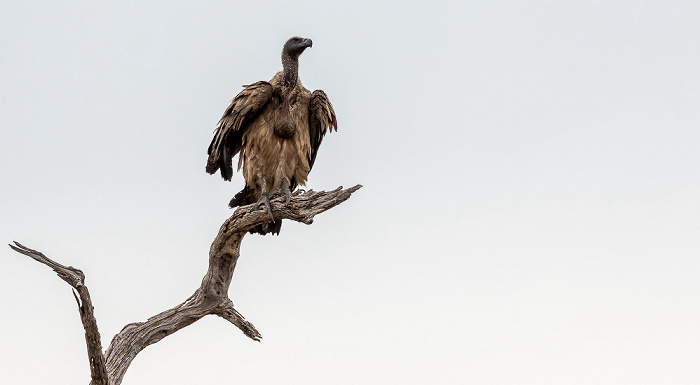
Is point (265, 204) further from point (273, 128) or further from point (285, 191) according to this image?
point (273, 128)

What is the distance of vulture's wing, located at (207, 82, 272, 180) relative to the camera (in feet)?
24.8

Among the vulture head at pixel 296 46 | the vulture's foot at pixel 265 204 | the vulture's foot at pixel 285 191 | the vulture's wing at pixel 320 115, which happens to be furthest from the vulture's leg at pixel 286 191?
the vulture head at pixel 296 46

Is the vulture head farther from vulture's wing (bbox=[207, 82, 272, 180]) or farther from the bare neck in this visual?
vulture's wing (bbox=[207, 82, 272, 180])

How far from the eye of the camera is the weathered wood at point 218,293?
7012 mm

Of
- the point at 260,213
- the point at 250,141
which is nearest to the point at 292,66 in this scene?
the point at 250,141

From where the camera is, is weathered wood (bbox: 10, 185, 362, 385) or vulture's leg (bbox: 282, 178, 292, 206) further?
vulture's leg (bbox: 282, 178, 292, 206)

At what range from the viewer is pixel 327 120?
25.8 feet

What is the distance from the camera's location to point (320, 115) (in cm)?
780

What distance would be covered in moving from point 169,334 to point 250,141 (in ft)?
6.19

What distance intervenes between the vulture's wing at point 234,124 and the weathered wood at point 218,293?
2.73ft

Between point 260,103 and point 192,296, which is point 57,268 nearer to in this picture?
point 192,296

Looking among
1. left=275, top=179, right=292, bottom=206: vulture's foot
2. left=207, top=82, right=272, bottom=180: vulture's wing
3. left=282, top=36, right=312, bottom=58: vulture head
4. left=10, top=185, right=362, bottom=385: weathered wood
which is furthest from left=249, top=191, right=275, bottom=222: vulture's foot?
left=282, top=36, right=312, bottom=58: vulture head

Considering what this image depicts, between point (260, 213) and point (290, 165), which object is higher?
point (290, 165)

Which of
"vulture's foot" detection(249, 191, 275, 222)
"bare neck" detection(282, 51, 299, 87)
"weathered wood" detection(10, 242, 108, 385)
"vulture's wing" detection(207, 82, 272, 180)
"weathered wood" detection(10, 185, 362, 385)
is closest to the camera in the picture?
"weathered wood" detection(10, 242, 108, 385)
